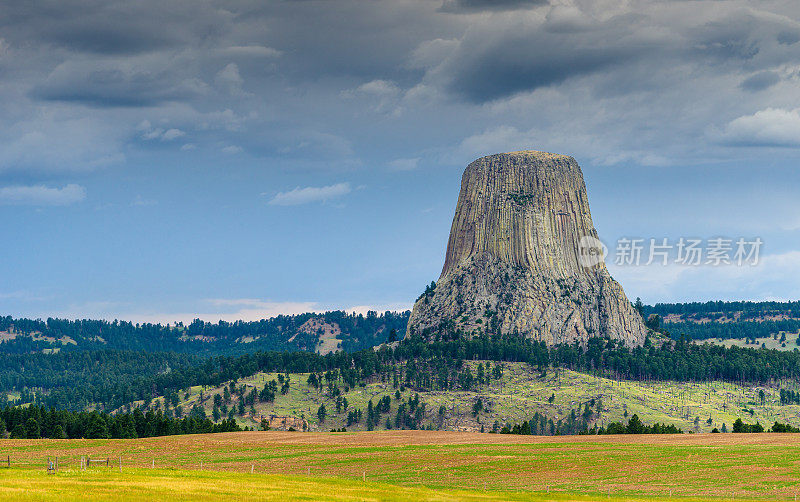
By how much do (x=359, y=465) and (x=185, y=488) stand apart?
54691mm

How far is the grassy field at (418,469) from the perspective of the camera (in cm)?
10144

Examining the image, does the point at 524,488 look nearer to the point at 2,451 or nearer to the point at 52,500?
the point at 52,500

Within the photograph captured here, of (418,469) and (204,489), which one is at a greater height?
(204,489)

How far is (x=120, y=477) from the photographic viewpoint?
107m

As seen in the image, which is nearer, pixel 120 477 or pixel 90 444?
pixel 120 477

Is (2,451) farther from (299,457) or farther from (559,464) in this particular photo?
(559,464)

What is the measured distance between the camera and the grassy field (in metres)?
101

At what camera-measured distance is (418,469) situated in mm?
145125

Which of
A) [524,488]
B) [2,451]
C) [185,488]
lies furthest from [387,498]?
[2,451]

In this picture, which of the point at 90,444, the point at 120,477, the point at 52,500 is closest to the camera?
the point at 52,500

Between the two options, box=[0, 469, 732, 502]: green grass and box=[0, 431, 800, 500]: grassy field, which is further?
box=[0, 431, 800, 500]: grassy field

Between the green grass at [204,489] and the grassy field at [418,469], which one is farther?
the grassy field at [418,469]

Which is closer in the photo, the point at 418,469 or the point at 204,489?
the point at 204,489

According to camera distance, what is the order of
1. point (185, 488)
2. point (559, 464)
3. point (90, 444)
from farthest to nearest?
point (90, 444) → point (559, 464) → point (185, 488)
